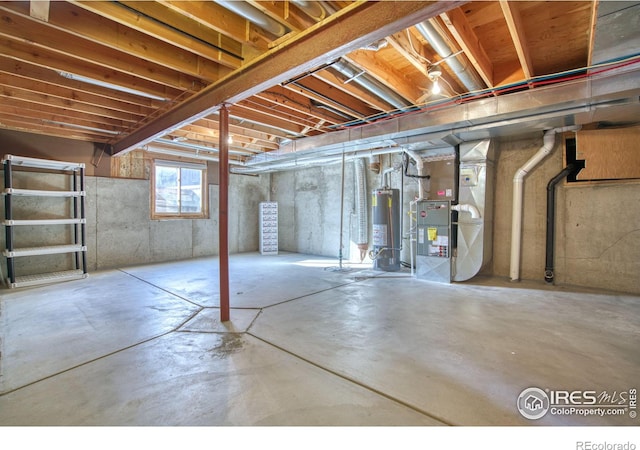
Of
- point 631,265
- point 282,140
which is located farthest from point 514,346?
point 282,140

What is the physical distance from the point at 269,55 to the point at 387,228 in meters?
3.79

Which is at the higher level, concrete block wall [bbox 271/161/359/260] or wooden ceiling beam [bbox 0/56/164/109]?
wooden ceiling beam [bbox 0/56/164/109]

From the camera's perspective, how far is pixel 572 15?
7.38 ft

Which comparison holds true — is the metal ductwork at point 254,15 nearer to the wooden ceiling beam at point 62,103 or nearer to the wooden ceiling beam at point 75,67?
the wooden ceiling beam at point 75,67

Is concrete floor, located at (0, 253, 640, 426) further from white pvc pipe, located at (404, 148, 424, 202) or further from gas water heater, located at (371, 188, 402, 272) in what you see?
white pvc pipe, located at (404, 148, 424, 202)

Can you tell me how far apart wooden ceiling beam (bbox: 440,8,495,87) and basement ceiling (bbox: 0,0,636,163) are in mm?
13

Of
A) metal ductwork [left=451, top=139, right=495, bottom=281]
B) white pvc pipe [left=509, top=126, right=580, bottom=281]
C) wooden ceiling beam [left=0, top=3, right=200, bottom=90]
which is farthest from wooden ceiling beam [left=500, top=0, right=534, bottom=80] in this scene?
wooden ceiling beam [left=0, top=3, right=200, bottom=90]

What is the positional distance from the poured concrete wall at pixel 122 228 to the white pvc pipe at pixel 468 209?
5.55 meters

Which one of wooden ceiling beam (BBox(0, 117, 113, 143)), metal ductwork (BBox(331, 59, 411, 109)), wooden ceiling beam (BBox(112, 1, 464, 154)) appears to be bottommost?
wooden ceiling beam (BBox(112, 1, 464, 154))

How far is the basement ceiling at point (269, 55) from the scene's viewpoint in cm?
198

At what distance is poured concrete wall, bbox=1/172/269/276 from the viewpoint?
4.93 meters

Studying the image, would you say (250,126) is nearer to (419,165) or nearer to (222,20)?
(222,20)

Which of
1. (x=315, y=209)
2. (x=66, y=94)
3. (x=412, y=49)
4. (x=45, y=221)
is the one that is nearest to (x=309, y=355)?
(x=412, y=49)
